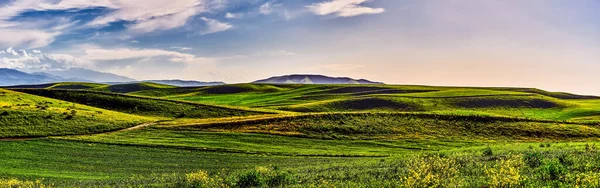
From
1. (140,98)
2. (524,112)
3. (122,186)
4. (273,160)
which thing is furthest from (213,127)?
(524,112)

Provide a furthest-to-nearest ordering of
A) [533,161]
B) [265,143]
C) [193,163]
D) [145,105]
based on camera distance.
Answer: [145,105] → [265,143] → [193,163] → [533,161]

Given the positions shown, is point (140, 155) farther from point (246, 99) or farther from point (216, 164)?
point (246, 99)

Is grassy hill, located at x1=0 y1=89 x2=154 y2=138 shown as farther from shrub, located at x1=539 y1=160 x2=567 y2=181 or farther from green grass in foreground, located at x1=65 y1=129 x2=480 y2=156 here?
shrub, located at x1=539 y1=160 x2=567 y2=181

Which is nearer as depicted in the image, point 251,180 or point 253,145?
point 251,180

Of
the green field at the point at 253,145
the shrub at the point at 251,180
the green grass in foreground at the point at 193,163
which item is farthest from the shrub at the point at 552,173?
the shrub at the point at 251,180

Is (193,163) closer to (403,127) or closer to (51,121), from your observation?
(403,127)

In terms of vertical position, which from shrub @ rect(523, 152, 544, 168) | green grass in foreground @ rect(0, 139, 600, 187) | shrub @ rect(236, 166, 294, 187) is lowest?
green grass in foreground @ rect(0, 139, 600, 187)

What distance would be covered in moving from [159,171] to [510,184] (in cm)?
3155

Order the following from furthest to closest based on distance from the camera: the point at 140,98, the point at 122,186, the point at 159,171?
the point at 140,98
the point at 159,171
the point at 122,186

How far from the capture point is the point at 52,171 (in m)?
38.0

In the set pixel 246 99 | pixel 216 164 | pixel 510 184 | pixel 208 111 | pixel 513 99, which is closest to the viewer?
pixel 510 184

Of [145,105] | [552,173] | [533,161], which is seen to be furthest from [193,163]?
[145,105]

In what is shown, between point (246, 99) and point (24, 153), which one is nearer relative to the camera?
point (24, 153)

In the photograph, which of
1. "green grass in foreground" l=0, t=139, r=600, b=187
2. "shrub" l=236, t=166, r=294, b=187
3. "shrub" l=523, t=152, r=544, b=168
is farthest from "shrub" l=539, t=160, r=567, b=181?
"shrub" l=236, t=166, r=294, b=187
